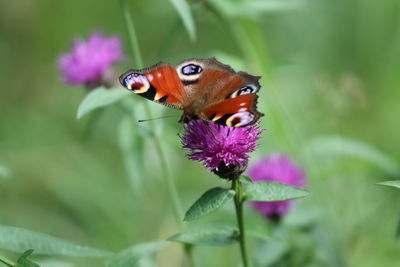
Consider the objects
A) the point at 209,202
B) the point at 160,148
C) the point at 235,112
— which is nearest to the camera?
the point at 235,112

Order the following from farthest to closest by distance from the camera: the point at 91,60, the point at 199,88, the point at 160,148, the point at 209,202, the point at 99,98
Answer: the point at 91,60 < the point at 160,148 < the point at 99,98 < the point at 199,88 < the point at 209,202

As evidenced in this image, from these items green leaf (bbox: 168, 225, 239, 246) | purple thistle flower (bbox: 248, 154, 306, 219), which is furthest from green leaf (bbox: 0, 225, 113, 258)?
purple thistle flower (bbox: 248, 154, 306, 219)

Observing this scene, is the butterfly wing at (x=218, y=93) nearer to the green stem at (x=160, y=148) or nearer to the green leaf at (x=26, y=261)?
the green stem at (x=160, y=148)

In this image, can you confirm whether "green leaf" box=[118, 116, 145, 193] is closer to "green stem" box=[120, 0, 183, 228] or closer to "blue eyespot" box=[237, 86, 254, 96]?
"green stem" box=[120, 0, 183, 228]

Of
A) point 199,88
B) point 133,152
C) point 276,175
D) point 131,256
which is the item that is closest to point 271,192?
point 199,88

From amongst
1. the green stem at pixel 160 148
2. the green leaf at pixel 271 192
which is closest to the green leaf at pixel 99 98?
the green stem at pixel 160 148

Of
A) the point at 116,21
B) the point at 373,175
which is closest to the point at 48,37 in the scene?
the point at 116,21

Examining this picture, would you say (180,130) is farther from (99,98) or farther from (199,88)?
(199,88)
